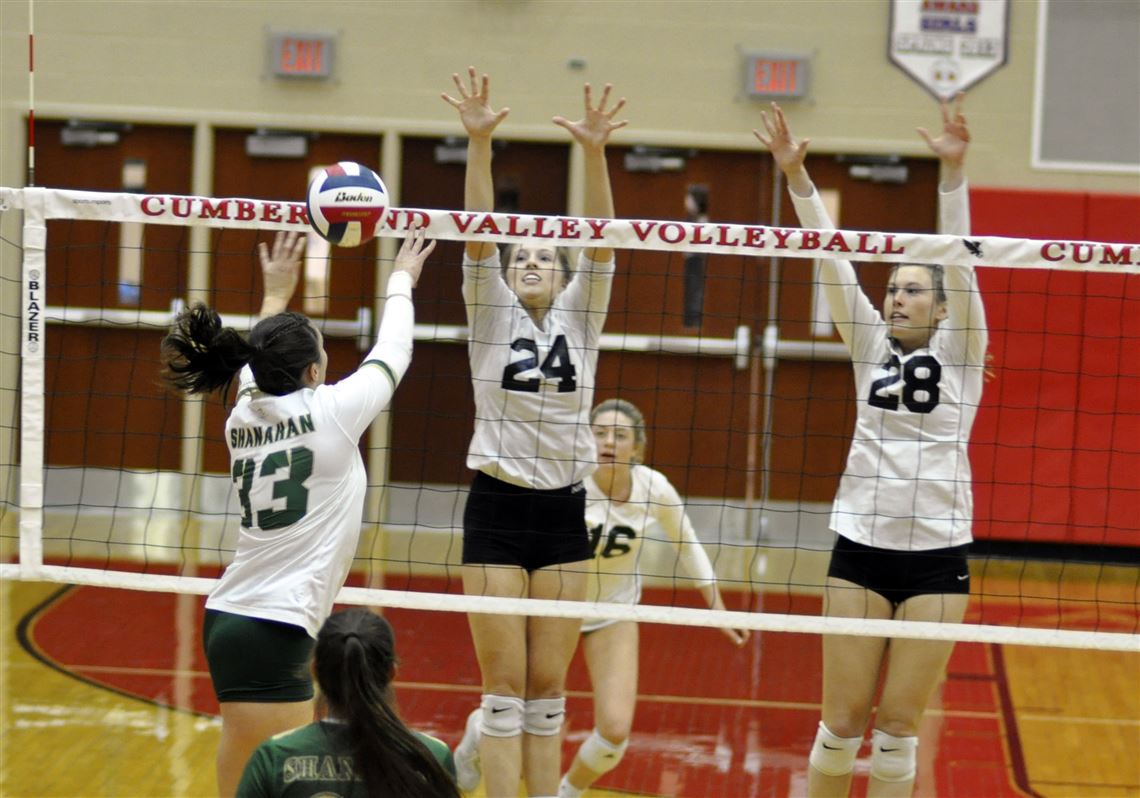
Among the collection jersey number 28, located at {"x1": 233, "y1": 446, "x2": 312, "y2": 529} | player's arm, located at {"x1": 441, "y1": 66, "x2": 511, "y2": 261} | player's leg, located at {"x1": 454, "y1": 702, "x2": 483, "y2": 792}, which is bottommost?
player's leg, located at {"x1": 454, "y1": 702, "x2": 483, "y2": 792}

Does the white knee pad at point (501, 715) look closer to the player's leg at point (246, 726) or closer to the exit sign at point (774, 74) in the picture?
the player's leg at point (246, 726)

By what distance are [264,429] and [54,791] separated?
95.6 inches

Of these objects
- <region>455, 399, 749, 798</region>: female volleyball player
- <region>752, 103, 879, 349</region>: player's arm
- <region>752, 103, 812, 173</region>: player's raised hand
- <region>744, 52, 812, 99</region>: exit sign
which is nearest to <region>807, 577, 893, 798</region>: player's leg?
<region>455, 399, 749, 798</region>: female volleyball player

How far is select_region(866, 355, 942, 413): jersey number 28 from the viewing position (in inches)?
182

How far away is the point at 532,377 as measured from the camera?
480 cm

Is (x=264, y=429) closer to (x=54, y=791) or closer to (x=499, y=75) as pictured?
(x=54, y=791)

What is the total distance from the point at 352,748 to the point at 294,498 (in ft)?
3.58

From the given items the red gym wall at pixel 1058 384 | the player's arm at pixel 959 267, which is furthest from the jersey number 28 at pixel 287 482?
the red gym wall at pixel 1058 384

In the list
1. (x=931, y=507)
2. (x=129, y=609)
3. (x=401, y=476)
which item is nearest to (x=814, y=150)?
(x=401, y=476)

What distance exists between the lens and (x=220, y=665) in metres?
3.82

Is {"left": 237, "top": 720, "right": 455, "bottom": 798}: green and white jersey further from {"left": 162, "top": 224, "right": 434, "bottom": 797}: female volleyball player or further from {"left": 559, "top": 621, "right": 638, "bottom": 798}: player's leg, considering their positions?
{"left": 559, "top": 621, "right": 638, "bottom": 798}: player's leg

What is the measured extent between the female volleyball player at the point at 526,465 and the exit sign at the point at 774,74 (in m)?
6.39

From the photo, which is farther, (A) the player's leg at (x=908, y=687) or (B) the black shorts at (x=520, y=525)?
(B) the black shorts at (x=520, y=525)

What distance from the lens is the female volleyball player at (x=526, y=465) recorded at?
474cm
